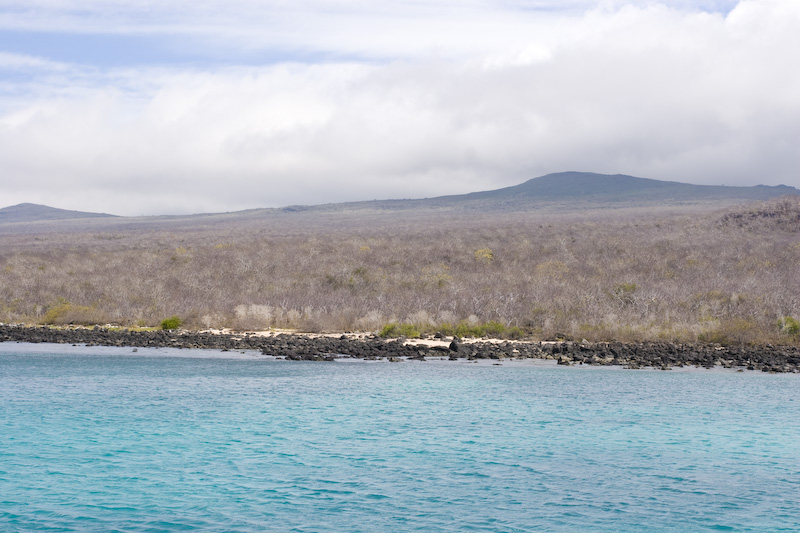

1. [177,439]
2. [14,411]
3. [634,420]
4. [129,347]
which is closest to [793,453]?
[634,420]

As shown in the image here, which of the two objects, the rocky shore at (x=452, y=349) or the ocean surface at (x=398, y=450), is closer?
the ocean surface at (x=398, y=450)

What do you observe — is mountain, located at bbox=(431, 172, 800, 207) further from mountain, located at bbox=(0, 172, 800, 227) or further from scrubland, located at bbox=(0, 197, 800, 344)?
scrubland, located at bbox=(0, 197, 800, 344)

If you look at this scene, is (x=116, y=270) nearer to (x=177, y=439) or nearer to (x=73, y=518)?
(x=177, y=439)

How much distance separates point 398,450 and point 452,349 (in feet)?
59.5

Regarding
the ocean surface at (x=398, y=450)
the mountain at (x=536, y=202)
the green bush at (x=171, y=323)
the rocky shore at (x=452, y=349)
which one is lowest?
the ocean surface at (x=398, y=450)

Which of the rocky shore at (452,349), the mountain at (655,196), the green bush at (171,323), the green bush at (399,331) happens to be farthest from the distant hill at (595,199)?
the rocky shore at (452,349)

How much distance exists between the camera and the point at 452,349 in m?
37.4

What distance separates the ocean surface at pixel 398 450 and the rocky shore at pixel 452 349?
279 cm

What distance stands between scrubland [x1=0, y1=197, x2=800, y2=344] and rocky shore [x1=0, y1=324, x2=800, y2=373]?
246 centimetres

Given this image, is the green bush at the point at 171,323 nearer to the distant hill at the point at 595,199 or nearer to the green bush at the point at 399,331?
the green bush at the point at 399,331

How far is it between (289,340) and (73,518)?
2670 centimetres

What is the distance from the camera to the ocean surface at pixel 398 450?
14.8m

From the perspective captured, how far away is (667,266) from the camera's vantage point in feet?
192

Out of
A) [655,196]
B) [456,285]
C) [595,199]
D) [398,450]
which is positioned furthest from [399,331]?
[595,199]
